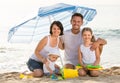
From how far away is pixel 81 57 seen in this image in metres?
5.16

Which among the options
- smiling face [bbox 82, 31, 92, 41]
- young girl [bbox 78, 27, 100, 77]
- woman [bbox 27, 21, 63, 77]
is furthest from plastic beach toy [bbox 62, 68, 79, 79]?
smiling face [bbox 82, 31, 92, 41]

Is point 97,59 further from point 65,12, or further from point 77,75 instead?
point 65,12

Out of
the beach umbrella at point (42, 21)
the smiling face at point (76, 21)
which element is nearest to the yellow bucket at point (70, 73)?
the smiling face at point (76, 21)

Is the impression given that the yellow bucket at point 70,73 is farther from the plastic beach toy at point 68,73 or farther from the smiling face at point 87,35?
the smiling face at point 87,35

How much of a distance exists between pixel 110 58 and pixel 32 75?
247 inches

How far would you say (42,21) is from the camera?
559 cm

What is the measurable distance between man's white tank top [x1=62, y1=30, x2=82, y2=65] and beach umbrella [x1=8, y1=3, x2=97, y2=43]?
1.45 ft

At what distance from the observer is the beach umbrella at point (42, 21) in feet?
17.5

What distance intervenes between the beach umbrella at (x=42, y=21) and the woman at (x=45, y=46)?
0.33 m

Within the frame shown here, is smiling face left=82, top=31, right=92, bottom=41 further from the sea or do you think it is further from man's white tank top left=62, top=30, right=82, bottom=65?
the sea

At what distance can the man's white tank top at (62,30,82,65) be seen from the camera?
5.30 m

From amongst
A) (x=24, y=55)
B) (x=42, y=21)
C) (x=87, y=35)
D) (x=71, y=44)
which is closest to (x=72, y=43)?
(x=71, y=44)

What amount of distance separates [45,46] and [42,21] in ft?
2.11

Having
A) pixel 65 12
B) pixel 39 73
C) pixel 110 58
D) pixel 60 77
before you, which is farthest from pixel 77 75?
pixel 110 58
